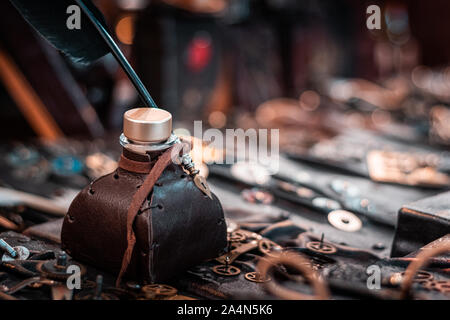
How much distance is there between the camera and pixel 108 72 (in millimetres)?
4176

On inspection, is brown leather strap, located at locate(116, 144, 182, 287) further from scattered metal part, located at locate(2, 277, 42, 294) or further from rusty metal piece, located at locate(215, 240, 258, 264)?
rusty metal piece, located at locate(215, 240, 258, 264)

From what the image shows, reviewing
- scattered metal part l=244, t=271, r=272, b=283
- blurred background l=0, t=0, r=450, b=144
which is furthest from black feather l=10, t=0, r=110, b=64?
blurred background l=0, t=0, r=450, b=144

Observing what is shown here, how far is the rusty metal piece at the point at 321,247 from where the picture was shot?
167 cm

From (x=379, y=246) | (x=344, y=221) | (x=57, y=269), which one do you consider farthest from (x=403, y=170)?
(x=57, y=269)

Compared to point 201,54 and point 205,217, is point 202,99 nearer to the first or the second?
point 201,54

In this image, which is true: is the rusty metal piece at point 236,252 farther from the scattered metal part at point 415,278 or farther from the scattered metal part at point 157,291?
the scattered metal part at point 415,278

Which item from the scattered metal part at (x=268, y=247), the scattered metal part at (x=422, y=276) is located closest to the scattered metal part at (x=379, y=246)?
the scattered metal part at (x=268, y=247)

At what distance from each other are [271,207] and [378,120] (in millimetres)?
2380

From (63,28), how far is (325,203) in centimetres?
132

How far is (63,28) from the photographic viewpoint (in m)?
1.52

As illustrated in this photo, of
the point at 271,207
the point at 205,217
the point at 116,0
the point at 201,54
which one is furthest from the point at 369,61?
the point at 205,217

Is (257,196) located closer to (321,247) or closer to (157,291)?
(321,247)
